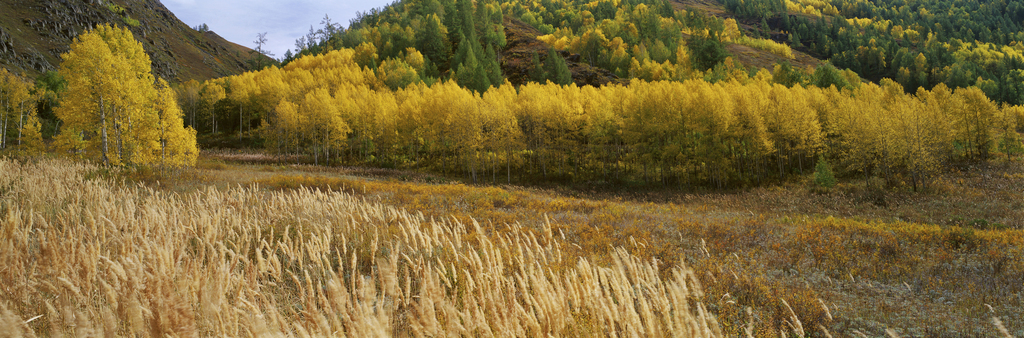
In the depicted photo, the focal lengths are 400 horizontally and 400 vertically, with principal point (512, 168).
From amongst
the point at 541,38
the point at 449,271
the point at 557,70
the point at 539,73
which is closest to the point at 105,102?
the point at 449,271

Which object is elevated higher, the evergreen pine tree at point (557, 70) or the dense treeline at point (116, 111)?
the evergreen pine tree at point (557, 70)

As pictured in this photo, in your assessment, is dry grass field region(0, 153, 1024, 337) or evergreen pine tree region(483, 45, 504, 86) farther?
evergreen pine tree region(483, 45, 504, 86)

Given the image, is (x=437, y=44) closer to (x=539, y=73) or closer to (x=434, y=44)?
(x=434, y=44)

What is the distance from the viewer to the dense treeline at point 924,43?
287 feet

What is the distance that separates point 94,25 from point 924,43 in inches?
9929

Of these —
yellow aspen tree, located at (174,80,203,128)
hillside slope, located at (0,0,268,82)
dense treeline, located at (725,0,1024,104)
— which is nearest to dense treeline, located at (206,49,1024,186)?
yellow aspen tree, located at (174,80,203,128)

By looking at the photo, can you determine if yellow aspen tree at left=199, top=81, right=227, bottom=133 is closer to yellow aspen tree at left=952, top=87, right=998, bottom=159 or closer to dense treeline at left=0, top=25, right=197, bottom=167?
dense treeline at left=0, top=25, right=197, bottom=167

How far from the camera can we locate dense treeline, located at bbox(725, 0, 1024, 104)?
87.4 meters

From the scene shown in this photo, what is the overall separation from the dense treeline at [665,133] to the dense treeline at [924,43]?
196ft

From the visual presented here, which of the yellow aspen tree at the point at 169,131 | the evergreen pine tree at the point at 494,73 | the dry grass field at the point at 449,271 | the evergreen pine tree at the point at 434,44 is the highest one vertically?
the evergreen pine tree at the point at 434,44

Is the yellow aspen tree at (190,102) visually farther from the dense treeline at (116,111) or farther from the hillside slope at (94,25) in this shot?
the dense treeline at (116,111)

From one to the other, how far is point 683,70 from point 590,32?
96.3 ft

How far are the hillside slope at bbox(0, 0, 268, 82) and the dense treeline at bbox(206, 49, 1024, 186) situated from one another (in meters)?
56.5

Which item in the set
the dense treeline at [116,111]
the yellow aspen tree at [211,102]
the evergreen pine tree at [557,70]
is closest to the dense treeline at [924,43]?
the evergreen pine tree at [557,70]
